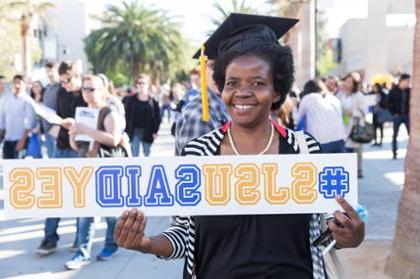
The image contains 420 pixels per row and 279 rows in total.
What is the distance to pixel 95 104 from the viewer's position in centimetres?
582

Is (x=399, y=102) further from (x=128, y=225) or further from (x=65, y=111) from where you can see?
(x=128, y=225)

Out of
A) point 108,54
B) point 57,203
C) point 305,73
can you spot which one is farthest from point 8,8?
point 57,203

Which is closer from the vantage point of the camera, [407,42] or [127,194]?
[127,194]

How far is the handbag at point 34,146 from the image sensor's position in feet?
28.7

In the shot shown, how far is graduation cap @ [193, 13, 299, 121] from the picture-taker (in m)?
2.34

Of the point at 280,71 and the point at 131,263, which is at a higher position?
the point at 280,71

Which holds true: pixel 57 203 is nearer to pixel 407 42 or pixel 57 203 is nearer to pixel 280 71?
pixel 280 71

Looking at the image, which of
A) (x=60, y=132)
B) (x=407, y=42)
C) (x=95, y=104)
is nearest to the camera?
(x=95, y=104)

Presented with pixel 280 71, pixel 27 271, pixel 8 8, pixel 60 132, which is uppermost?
pixel 8 8

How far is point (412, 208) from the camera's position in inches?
199

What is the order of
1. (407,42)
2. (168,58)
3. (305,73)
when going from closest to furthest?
(305,73) → (168,58) → (407,42)

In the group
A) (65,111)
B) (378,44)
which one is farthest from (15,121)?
(378,44)

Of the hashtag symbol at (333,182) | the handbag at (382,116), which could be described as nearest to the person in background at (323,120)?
the hashtag symbol at (333,182)

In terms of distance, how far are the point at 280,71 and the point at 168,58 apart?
4060cm
